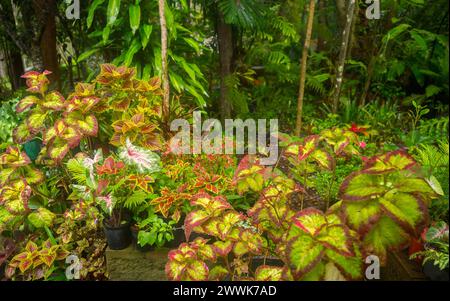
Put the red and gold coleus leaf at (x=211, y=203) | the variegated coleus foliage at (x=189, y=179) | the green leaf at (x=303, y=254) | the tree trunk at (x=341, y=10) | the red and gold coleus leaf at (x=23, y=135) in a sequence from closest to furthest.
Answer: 1. the green leaf at (x=303, y=254)
2. the red and gold coleus leaf at (x=211, y=203)
3. the variegated coleus foliage at (x=189, y=179)
4. the red and gold coleus leaf at (x=23, y=135)
5. the tree trunk at (x=341, y=10)

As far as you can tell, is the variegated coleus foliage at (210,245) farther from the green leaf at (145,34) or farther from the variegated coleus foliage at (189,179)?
the green leaf at (145,34)

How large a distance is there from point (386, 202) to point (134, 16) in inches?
95.3

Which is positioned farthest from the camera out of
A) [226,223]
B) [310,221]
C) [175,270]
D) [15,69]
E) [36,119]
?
[15,69]

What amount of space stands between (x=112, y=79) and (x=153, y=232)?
0.99 metres

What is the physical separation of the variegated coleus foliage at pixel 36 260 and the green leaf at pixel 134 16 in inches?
66.8

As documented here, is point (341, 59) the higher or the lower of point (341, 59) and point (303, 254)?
the higher

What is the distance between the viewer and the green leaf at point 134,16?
3.08 meters

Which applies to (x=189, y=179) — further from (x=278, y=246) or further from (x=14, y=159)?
(x=14, y=159)

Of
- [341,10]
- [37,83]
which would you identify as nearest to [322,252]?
[37,83]

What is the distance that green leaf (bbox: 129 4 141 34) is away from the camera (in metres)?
3.08

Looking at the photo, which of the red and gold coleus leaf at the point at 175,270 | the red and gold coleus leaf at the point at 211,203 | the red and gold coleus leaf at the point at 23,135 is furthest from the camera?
the red and gold coleus leaf at the point at 23,135

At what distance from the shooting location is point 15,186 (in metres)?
2.34

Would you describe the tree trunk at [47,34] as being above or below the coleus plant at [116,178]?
above

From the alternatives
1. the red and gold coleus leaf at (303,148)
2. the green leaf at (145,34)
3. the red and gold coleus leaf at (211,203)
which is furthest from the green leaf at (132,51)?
the red and gold coleus leaf at (303,148)
